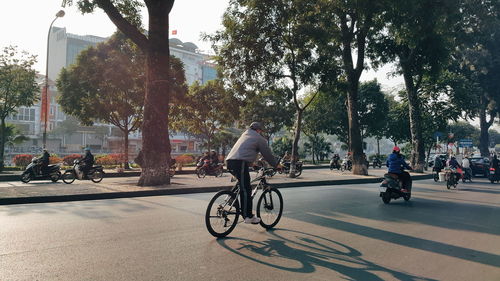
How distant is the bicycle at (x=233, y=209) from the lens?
5.72 m

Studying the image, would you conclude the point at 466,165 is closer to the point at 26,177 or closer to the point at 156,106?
the point at 156,106

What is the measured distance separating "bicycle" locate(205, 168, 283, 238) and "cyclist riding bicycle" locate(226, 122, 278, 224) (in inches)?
4.2

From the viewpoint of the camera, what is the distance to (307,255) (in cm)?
486

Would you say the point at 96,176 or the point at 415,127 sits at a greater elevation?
the point at 415,127

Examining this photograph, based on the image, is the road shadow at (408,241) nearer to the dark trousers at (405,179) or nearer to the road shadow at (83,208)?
the road shadow at (83,208)

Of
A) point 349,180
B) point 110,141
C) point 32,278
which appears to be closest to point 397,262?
point 32,278

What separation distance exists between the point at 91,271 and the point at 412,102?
85.8 feet

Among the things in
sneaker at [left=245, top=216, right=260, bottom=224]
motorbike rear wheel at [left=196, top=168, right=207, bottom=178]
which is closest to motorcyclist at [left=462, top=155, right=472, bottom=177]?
motorbike rear wheel at [left=196, top=168, right=207, bottom=178]

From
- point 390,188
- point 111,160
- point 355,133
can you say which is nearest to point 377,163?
point 355,133

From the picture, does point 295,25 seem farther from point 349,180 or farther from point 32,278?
point 32,278

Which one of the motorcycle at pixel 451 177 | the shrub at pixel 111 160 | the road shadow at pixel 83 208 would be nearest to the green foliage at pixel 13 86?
the shrub at pixel 111 160

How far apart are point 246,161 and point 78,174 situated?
1251 centimetres

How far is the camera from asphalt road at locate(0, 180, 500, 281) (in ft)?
13.6

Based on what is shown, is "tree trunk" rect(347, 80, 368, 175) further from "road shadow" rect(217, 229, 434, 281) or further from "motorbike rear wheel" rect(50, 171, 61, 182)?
"road shadow" rect(217, 229, 434, 281)
